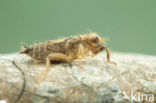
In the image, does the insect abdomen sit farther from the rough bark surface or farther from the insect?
the rough bark surface

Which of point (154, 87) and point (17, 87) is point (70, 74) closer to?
point (17, 87)

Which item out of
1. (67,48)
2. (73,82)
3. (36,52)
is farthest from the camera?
(67,48)

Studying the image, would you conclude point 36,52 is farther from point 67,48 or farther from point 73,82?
point 73,82

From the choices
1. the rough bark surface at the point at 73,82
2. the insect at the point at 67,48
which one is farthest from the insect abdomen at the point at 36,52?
the rough bark surface at the point at 73,82

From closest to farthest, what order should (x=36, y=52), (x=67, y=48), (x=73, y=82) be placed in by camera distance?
1. (x=73, y=82)
2. (x=36, y=52)
3. (x=67, y=48)

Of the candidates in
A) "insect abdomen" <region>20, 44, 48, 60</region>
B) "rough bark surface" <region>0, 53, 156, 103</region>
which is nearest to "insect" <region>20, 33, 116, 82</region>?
"insect abdomen" <region>20, 44, 48, 60</region>

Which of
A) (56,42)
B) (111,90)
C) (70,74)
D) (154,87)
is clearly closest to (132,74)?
(154,87)

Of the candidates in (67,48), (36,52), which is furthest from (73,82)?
(36,52)

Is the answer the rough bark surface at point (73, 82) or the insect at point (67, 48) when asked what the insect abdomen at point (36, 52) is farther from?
the rough bark surface at point (73, 82)
